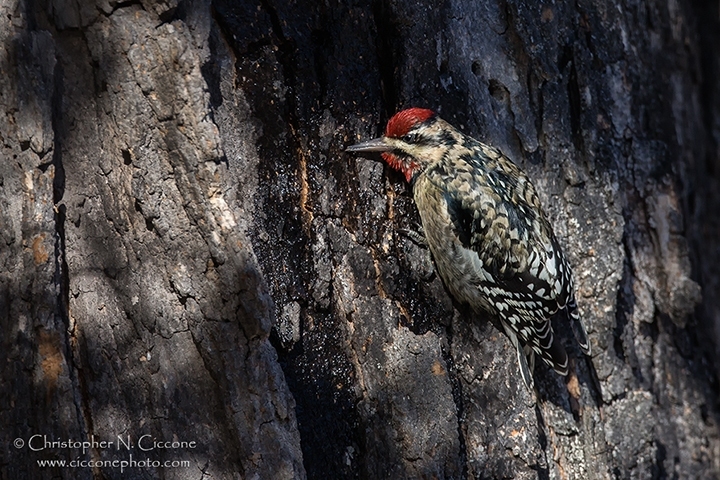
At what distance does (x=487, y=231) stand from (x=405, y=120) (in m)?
0.62

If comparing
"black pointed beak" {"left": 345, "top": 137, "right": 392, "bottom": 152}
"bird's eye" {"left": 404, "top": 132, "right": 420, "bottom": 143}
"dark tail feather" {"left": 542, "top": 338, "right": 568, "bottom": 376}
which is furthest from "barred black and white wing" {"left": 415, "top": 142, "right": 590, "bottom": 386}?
"black pointed beak" {"left": 345, "top": 137, "right": 392, "bottom": 152}

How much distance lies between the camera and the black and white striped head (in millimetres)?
2709

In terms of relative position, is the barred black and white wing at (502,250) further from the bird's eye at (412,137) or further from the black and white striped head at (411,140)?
the bird's eye at (412,137)

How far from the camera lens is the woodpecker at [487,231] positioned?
9.20 feet

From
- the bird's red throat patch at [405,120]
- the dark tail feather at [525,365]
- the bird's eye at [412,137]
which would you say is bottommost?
the dark tail feather at [525,365]

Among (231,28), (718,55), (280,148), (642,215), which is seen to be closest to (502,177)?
(642,215)

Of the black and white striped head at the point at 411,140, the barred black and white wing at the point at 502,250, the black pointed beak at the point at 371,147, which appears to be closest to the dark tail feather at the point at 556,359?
the barred black and white wing at the point at 502,250

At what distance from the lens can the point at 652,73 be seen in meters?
3.12

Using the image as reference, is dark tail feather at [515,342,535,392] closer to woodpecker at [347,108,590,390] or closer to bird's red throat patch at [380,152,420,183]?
woodpecker at [347,108,590,390]

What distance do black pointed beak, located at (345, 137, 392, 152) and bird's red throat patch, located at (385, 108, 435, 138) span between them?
64 mm

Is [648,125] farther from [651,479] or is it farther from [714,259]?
[651,479]

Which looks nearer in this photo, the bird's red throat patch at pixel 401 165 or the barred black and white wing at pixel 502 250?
the bird's red throat patch at pixel 401 165

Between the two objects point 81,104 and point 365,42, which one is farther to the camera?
point 365,42

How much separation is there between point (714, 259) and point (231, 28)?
2658mm
